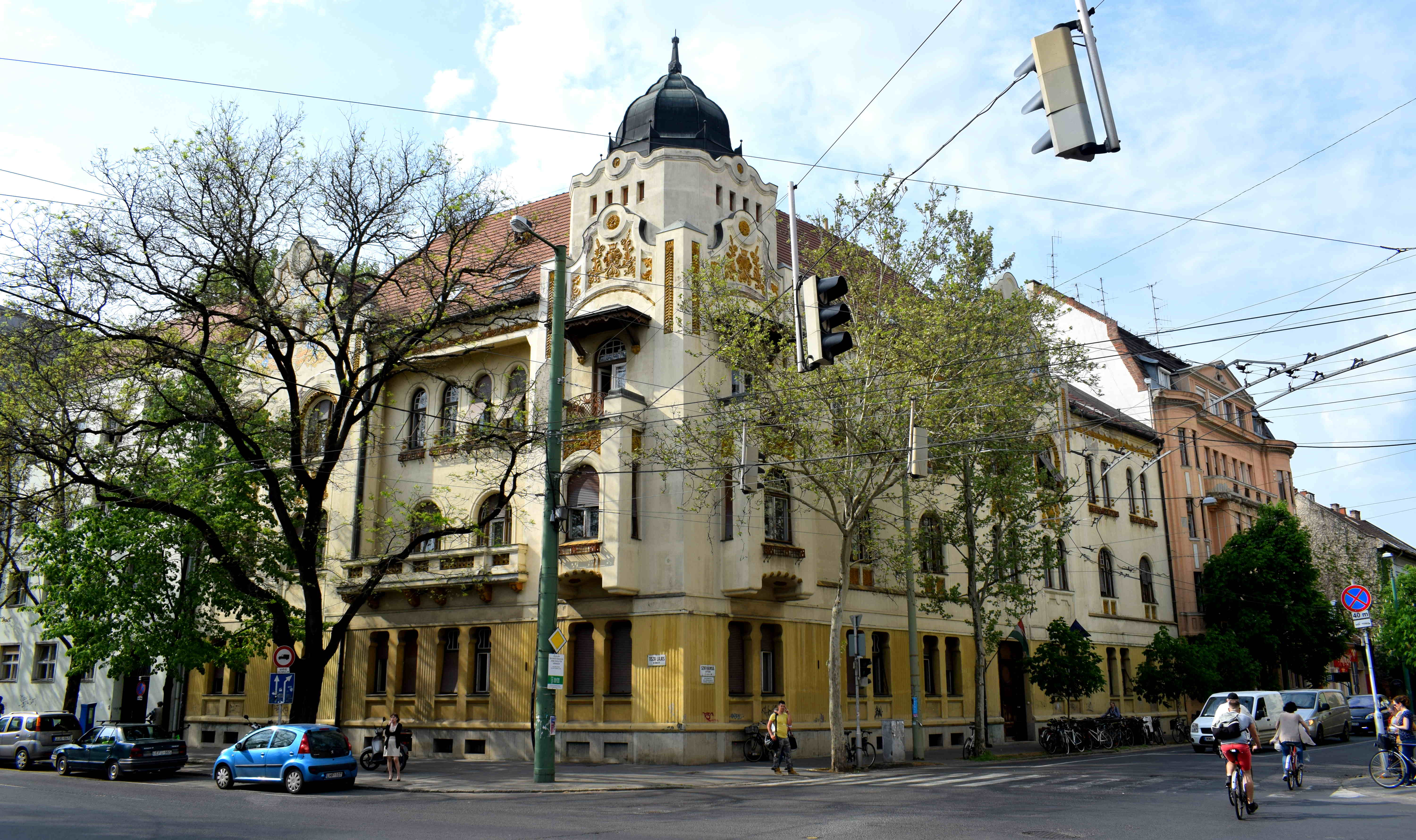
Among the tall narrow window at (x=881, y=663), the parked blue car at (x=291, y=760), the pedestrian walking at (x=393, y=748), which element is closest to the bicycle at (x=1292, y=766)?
the tall narrow window at (x=881, y=663)

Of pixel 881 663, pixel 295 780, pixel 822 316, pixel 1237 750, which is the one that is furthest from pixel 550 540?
pixel 881 663

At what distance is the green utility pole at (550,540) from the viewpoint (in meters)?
19.6

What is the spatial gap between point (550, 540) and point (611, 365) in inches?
359

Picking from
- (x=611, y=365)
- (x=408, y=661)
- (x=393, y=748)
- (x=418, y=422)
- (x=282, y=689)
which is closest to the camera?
(x=393, y=748)

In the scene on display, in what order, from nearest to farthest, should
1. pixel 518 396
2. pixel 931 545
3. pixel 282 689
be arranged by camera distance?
pixel 282 689
pixel 518 396
pixel 931 545

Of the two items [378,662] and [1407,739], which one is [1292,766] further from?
[378,662]

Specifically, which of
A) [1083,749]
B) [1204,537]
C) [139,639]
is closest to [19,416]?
[139,639]

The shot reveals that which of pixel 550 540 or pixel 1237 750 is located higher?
pixel 550 540

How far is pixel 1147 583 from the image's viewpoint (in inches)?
1810

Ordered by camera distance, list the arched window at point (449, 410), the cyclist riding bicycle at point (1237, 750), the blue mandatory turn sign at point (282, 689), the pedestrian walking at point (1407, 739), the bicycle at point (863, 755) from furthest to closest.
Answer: the arched window at point (449, 410) < the bicycle at point (863, 755) < the blue mandatory turn sign at point (282, 689) < the pedestrian walking at point (1407, 739) < the cyclist riding bicycle at point (1237, 750)

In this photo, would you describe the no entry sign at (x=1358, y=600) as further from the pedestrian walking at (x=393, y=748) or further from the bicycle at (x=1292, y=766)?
the pedestrian walking at (x=393, y=748)

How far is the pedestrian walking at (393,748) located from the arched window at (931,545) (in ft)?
46.6

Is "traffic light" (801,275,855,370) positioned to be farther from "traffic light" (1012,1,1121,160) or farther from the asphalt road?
the asphalt road

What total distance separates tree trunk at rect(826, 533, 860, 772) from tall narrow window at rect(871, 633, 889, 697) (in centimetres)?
667
